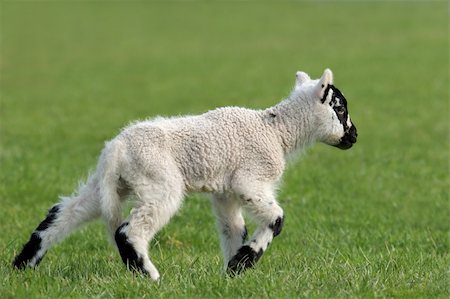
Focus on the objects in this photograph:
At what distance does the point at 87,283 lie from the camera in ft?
22.3

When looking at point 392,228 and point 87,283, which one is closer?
point 87,283

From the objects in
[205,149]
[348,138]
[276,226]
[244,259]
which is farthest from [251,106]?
[244,259]

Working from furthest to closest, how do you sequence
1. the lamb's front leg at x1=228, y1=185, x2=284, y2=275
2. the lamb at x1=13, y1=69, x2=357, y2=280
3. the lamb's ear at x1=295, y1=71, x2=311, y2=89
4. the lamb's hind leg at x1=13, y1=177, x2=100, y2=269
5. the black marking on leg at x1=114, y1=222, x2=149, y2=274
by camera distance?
the lamb's ear at x1=295, y1=71, x2=311, y2=89 → the lamb's hind leg at x1=13, y1=177, x2=100, y2=269 → the lamb's front leg at x1=228, y1=185, x2=284, y2=275 → the lamb at x1=13, y1=69, x2=357, y2=280 → the black marking on leg at x1=114, y1=222, x2=149, y2=274

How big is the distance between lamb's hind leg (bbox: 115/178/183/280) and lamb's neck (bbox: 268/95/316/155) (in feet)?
4.27

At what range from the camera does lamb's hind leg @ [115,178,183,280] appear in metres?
6.81

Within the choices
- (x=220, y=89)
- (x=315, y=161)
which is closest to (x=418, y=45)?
(x=220, y=89)

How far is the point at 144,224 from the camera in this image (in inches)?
269

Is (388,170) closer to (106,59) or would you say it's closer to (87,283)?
(87,283)

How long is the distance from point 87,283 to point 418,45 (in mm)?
30391

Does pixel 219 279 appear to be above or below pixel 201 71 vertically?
above

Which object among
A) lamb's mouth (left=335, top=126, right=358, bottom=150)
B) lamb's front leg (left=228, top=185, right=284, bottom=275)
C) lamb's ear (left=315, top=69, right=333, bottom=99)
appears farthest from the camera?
lamb's mouth (left=335, top=126, right=358, bottom=150)

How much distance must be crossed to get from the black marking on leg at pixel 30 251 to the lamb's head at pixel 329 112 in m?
2.52

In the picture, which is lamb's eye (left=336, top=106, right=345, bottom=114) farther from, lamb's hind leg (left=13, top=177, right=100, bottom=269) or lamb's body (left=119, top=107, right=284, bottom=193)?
lamb's hind leg (left=13, top=177, right=100, bottom=269)

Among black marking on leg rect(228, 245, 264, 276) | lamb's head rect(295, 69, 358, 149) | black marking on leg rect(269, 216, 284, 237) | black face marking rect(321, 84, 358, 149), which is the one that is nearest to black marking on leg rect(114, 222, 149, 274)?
black marking on leg rect(228, 245, 264, 276)
